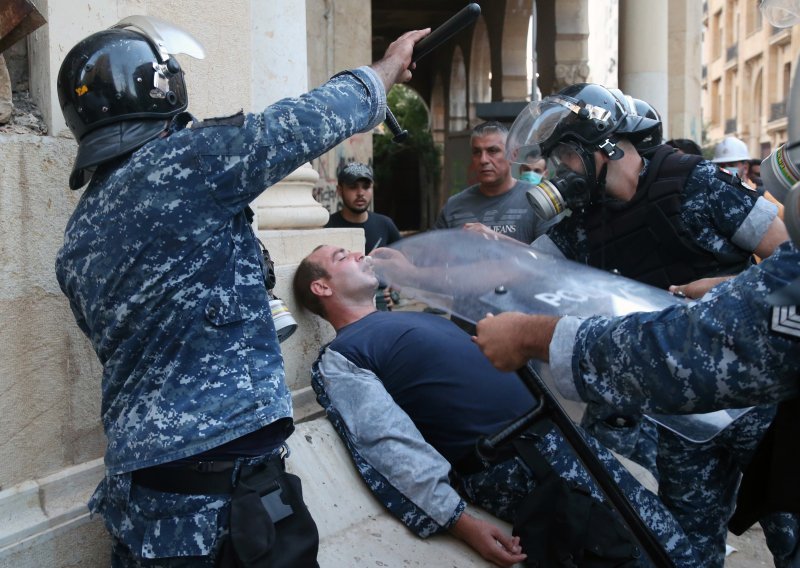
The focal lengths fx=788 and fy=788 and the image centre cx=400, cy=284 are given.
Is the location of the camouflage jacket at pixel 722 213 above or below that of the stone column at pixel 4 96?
below

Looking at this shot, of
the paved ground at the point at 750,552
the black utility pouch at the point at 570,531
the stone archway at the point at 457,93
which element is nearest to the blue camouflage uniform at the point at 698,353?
the black utility pouch at the point at 570,531

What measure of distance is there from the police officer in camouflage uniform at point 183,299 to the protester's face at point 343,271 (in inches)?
56.4

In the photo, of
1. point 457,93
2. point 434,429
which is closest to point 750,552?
point 434,429

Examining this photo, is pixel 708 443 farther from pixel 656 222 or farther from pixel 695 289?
pixel 656 222

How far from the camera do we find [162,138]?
1747mm

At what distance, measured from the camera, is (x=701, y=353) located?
4.62ft

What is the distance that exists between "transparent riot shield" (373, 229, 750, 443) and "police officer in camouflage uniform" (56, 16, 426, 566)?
A: 430 millimetres

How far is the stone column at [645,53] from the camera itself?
399 inches

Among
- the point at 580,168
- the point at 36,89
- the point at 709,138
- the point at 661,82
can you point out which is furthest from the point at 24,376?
the point at 709,138

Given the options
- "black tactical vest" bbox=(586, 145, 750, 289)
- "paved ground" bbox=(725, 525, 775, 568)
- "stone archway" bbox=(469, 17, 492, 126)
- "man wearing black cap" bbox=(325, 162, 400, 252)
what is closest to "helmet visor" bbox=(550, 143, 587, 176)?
"black tactical vest" bbox=(586, 145, 750, 289)

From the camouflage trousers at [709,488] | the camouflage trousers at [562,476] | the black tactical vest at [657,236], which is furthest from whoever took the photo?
the black tactical vest at [657,236]

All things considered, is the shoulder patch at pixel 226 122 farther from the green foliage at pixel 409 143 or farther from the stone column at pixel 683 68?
the green foliage at pixel 409 143

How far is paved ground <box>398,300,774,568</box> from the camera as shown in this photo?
11.5 ft

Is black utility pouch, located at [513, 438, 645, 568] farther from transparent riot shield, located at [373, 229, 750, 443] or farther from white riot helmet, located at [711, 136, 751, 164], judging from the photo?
white riot helmet, located at [711, 136, 751, 164]
